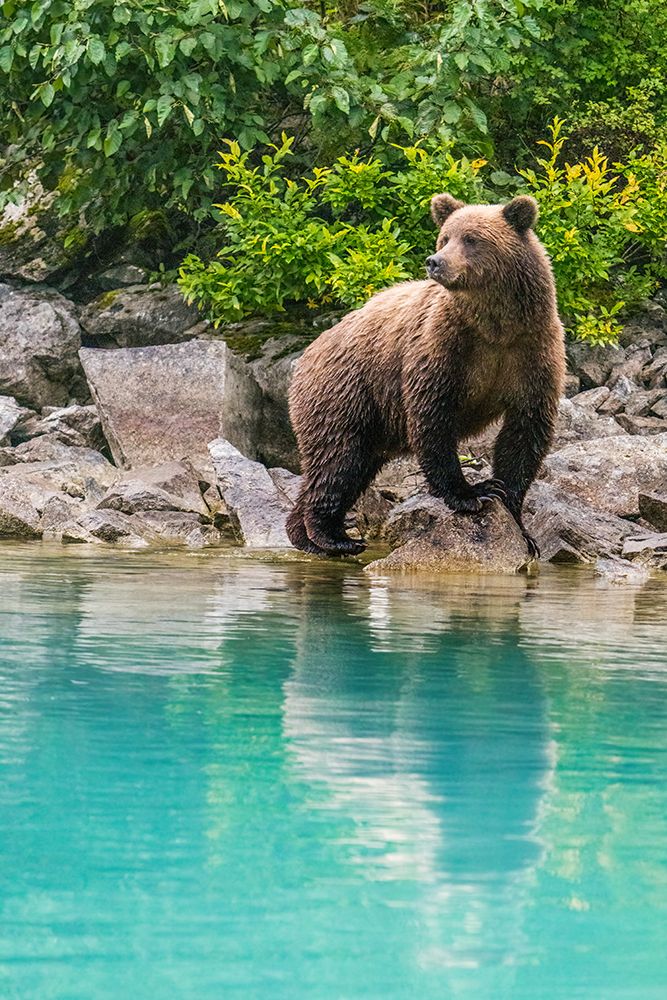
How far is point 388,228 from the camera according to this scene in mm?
11812

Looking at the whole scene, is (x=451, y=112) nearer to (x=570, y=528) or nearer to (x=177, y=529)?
(x=177, y=529)

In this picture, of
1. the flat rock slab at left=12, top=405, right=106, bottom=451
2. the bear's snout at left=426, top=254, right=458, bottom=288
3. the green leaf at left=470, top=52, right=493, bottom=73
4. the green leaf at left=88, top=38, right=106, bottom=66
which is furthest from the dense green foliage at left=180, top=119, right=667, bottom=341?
the bear's snout at left=426, top=254, right=458, bottom=288

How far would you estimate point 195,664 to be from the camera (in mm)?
4957

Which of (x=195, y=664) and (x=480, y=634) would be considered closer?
(x=195, y=664)

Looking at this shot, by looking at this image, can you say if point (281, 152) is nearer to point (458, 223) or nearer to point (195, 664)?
point (458, 223)

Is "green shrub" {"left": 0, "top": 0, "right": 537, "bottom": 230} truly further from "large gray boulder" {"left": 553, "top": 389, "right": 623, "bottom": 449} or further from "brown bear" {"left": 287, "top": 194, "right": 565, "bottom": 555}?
"brown bear" {"left": 287, "top": 194, "right": 565, "bottom": 555}

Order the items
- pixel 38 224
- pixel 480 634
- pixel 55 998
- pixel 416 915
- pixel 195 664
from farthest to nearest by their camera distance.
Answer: pixel 38 224 < pixel 480 634 < pixel 195 664 < pixel 416 915 < pixel 55 998

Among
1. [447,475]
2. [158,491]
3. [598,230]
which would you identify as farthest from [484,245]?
[598,230]

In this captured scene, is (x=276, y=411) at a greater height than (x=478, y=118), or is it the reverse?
(x=478, y=118)

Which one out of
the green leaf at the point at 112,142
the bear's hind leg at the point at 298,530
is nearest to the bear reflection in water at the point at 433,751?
the bear's hind leg at the point at 298,530

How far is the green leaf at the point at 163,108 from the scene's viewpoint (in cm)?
1211

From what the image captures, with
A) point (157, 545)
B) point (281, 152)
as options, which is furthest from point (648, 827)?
point (281, 152)

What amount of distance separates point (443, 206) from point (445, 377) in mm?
1021

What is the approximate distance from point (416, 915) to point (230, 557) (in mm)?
6220
